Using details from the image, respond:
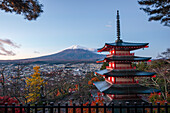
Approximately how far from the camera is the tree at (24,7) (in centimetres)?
566

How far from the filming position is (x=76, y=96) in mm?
20766

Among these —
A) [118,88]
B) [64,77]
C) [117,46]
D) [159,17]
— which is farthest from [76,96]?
[159,17]

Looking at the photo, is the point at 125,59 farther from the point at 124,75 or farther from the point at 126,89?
the point at 126,89

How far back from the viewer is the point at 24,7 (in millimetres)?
5898

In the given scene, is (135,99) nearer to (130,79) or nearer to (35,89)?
(130,79)

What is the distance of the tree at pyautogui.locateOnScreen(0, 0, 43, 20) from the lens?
5.66 meters

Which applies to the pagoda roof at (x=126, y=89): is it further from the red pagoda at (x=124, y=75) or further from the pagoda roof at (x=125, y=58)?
the pagoda roof at (x=125, y=58)

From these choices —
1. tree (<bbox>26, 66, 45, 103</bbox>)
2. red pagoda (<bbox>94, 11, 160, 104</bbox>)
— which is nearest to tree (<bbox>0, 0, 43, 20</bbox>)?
red pagoda (<bbox>94, 11, 160, 104</bbox>)

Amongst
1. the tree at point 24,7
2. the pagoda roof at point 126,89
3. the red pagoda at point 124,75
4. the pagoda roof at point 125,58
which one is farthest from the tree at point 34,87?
the tree at point 24,7

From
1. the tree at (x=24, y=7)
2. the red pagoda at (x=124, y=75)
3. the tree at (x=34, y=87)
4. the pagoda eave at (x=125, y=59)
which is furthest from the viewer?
the tree at (x=34, y=87)

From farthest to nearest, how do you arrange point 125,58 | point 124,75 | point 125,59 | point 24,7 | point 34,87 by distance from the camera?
point 34,87, point 125,58, point 125,59, point 124,75, point 24,7

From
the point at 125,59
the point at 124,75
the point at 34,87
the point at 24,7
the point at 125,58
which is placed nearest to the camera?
the point at 24,7

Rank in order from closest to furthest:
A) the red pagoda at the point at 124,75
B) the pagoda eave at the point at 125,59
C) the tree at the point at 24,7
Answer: the tree at the point at 24,7 → the red pagoda at the point at 124,75 → the pagoda eave at the point at 125,59

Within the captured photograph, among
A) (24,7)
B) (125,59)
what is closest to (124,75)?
(125,59)
